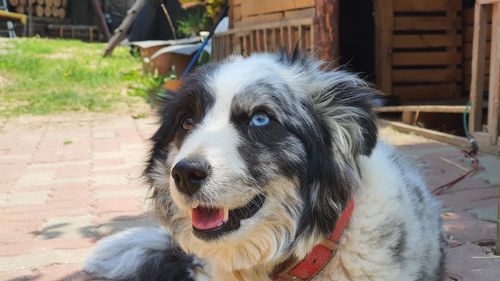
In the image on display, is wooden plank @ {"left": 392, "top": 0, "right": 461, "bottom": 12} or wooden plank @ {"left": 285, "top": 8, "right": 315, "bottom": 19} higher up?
wooden plank @ {"left": 392, "top": 0, "right": 461, "bottom": 12}

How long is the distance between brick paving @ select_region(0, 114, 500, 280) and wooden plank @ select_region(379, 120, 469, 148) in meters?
0.11

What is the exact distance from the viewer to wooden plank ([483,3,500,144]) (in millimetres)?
5535

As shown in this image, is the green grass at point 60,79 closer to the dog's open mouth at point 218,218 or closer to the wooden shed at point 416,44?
the wooden shed at point 416,44

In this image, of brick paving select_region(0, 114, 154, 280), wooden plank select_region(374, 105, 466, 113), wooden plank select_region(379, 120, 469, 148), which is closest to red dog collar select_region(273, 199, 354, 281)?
brick paving select_region(0, 114, 154, 280)

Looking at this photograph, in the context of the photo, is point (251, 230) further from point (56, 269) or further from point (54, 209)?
point (54, 209)

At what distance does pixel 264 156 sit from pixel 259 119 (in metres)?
0.16

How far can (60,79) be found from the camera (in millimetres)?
12367

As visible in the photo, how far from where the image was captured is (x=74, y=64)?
1417 cm

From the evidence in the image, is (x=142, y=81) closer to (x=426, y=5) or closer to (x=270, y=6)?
(x=270, y=6)

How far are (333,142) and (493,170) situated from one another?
3.20m

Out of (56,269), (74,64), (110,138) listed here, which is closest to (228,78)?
(56,269)

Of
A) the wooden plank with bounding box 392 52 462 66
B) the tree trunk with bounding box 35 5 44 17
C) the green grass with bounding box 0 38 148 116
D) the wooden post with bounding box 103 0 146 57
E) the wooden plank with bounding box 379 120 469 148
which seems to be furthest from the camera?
the tree trunk with bounding box 35 5 44 17

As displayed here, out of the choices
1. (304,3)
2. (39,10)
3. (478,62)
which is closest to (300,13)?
(304,3)

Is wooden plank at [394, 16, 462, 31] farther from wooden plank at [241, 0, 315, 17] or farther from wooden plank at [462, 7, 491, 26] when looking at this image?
wooden plank at [241, 0, 315, 17]
